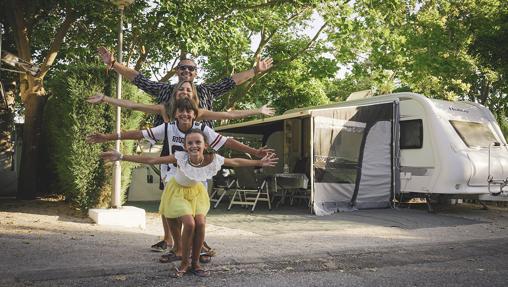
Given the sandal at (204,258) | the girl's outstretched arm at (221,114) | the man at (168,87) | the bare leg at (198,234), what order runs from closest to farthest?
the bare leg at (198,234) < the girl's outstretched arm at (221,114) < the sandal at (204,258) < the man at (168,87)

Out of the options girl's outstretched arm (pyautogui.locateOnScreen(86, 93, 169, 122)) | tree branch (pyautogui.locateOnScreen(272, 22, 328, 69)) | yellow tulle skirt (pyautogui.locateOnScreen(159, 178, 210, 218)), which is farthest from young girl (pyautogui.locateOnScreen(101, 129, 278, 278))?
tree branch (pyautogui.locateOnScreen(272, 22, 328, 69))

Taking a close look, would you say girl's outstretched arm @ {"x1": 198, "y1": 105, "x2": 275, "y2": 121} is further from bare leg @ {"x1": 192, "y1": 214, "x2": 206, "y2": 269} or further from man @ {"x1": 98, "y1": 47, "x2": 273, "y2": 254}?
bare leg @ {"x1": 192, "y1": 214, "x2": 206, "y2": 269}

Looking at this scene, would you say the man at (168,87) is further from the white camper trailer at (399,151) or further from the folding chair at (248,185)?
the folding chair at (248,185)

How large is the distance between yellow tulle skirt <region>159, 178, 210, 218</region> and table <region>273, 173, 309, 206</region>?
6.86 m

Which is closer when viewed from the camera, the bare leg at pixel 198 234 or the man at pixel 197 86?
the bare leg at pixel 198 234

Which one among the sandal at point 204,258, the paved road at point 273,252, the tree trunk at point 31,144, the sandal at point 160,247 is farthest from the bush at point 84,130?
the sandal at point 204,258

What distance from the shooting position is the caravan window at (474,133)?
10.8m

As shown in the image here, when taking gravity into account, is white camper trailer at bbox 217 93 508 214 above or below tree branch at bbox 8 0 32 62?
below

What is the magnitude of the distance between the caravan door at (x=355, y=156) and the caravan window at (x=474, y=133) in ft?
4.43

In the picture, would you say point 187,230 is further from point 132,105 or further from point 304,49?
point 304,49

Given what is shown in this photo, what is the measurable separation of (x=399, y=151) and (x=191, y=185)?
8.13 metres

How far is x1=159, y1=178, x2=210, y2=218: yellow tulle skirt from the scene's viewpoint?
4.36m

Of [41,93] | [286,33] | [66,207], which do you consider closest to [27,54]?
[41,93]

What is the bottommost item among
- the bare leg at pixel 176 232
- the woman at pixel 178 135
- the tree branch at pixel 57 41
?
the bare leg at pixel 176 232
